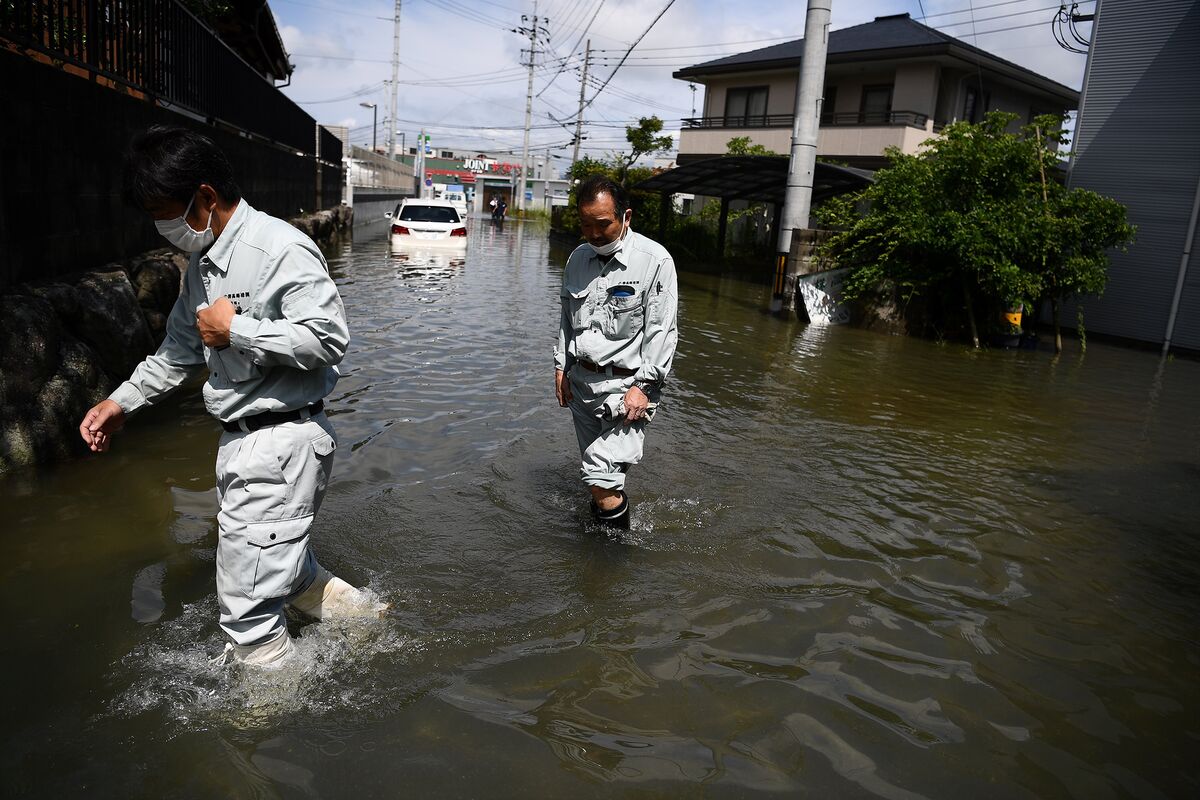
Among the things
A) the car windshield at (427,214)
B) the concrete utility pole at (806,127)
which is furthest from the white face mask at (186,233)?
the car windshield at (427,214)

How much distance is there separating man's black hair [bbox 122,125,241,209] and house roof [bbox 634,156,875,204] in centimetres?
1658

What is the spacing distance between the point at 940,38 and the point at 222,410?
2689cm

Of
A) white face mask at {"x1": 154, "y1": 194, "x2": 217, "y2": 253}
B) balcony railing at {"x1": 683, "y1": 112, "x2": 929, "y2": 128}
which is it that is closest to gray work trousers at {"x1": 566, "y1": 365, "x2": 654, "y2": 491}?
white face mask at {"x1": 154, "y1": 194, "x2": 217, "y2": 253}

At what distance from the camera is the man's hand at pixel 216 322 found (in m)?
2.49

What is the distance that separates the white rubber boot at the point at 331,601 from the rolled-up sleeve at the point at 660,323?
62.2 inches

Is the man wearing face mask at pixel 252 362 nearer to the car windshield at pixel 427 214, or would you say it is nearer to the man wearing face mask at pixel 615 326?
the man wearing face mask at pixel 615 326

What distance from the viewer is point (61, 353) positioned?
516 centimetres

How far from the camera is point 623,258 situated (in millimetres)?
4016

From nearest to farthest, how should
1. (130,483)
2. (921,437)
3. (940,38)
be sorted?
1. (130,483)
2. (921,437)
3. (940,38)

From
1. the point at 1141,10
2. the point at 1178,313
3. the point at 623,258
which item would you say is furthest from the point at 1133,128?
the point at 623,258

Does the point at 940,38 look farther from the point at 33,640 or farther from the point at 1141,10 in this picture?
the point at 33,640

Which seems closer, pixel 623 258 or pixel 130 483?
pixel 623 258

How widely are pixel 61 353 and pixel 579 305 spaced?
336cm

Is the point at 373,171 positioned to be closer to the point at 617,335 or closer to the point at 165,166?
the point at 617,335
